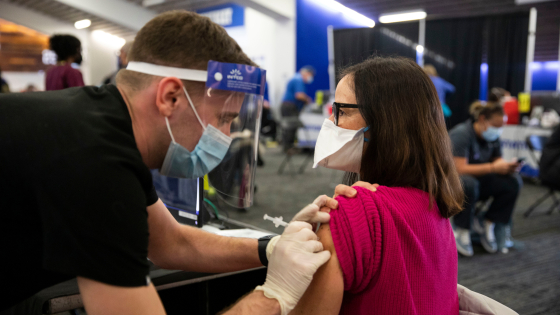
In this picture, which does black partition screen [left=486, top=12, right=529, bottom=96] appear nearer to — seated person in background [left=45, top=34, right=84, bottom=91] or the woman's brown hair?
seated person in background [left=45, top=34, right=84, bottom=91]

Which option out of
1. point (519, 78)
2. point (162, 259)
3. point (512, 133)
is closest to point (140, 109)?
point (162, 259)

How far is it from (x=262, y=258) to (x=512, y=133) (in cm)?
533

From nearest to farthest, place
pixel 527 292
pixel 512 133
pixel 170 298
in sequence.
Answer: pixel 170 298
pixel 527 292
pixel 512 133

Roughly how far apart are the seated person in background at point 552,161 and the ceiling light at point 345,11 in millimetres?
7560

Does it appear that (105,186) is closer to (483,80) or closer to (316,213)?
(316,213)

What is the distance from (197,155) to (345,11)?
995 centimetres

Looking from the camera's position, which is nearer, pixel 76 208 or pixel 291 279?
pixel 76 208

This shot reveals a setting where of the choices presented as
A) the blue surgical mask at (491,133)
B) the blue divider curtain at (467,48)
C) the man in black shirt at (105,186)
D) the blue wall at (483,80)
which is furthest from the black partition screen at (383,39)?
the man in black shirt at (105,186)

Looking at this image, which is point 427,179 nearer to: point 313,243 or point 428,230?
point 428,230

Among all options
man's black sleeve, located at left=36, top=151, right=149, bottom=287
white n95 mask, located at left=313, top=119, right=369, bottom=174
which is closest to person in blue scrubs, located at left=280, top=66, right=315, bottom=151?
white n95 mask, located at left=313, top=119, right=369, bottom=174

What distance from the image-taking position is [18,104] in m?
0.68

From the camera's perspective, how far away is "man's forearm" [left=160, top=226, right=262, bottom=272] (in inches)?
41.8

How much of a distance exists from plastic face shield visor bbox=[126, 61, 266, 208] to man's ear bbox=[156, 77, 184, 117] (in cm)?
3

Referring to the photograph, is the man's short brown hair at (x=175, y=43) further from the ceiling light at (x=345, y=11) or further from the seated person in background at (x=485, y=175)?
the ceiling light at (x=345, y=11)
